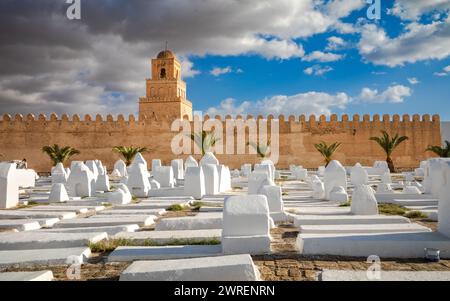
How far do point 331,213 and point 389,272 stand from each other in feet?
10.8

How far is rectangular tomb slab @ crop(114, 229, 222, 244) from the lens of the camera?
4570mm

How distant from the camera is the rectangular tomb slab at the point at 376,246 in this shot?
3.90 m

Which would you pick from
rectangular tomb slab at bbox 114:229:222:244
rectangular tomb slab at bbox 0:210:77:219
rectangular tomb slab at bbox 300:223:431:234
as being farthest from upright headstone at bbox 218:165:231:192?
rectangular tomb slab at bbox 300:223:431:234

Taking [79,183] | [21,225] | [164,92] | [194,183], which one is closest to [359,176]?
[194,183]

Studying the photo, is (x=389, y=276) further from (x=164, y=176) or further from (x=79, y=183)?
(x=164, y=176)

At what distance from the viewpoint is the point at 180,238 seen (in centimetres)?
460

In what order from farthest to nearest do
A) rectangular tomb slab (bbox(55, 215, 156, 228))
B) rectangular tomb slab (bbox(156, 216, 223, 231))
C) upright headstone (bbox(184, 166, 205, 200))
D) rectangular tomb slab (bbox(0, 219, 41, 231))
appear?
upright headstone (bbox(184, 166, 205, 200))
rectangular tomb slab (bbox(55, 215, 156, 228))
rectangular tomb slab (bbox(0, 219, 41, 231))
rectangular tomb slab (bbox(156, 216, 223, 231))

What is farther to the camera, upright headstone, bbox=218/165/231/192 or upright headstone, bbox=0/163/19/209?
upright headstone, bbox=218/165/231/192

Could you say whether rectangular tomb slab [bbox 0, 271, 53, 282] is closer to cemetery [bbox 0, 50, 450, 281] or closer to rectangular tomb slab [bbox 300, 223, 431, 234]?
cemetery [bbox 0, 50, 450, 281]

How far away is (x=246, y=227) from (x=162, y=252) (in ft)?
2.86

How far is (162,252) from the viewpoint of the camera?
13.0 ft

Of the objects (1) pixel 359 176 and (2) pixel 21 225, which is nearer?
(2) pixel 21 225

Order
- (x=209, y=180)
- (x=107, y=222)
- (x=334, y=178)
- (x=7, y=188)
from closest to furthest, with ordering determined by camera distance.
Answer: (x=107, y=222)
(x=7, y=188)
(x=334, y=178)
(x=209, y=180)

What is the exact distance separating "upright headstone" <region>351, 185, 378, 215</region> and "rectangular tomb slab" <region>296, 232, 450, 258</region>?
6.52 ft
